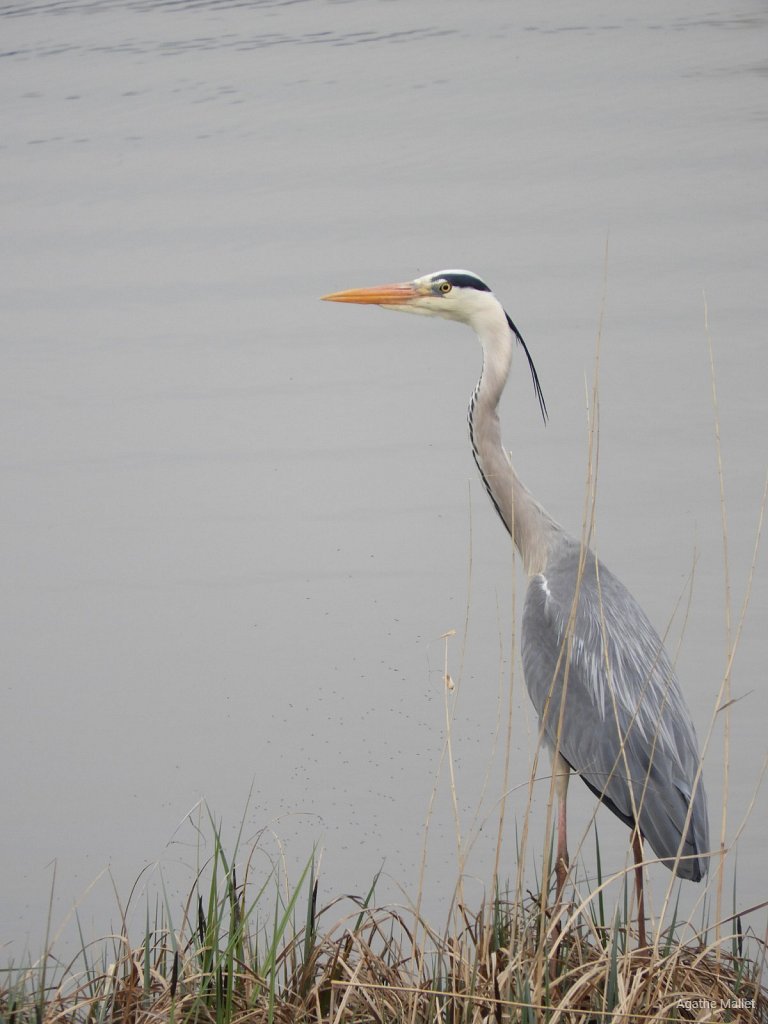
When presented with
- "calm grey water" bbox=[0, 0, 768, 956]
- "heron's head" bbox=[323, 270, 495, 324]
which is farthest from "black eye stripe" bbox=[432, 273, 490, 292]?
"calm grey water" bbox=[0, 0, 768, 956]

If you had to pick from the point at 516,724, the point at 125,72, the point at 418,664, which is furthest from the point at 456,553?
the point at 125,72

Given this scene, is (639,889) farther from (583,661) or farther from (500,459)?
(500,459)

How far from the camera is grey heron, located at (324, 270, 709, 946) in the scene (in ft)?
8.20

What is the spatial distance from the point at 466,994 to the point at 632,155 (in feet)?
17.8

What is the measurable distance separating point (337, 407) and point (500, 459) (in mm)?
2172

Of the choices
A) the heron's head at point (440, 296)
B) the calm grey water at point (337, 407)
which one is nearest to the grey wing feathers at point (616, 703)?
the calm grey water at point (337, 407)

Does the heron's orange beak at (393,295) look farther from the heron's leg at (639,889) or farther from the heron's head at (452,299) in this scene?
the heron's leg at (639,889)

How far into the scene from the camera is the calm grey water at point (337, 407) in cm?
360

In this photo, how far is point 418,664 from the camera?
398cm

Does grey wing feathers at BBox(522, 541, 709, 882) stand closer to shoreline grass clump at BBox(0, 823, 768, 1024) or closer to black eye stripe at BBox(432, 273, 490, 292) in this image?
shoreline grass clump at BBox(0, 823, 768, 1024)

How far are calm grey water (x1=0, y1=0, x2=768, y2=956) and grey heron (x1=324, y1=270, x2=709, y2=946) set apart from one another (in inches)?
7.7

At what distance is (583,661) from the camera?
9.27ft

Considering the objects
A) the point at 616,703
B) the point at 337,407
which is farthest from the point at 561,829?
the point at 337,407

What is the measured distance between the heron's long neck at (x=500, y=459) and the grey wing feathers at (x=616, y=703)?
66 millimetres
